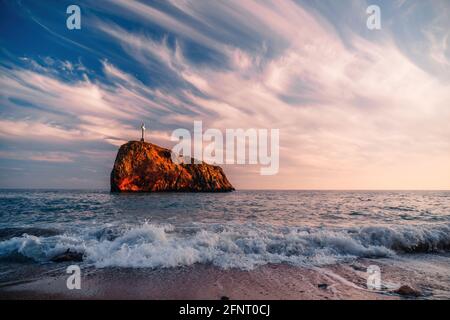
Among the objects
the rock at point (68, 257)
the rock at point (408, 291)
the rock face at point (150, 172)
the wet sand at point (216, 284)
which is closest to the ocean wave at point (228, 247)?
the rock at point (68, 257)

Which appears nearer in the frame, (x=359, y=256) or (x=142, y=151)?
(x=359, y=256)

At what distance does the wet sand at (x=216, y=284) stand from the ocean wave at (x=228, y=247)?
0.53 m

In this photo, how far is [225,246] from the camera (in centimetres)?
754

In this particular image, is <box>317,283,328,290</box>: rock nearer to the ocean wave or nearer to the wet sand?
the wet sand

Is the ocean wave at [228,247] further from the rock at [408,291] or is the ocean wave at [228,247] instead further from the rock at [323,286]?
the rock at [408,291]

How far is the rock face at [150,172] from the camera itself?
6619cm

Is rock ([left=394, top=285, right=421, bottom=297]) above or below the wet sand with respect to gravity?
above

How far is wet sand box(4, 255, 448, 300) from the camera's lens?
4.54 metres

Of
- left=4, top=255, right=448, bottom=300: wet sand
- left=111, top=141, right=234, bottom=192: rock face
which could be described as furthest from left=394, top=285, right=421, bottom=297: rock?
left=111, top=141, right=234, bottom=192: rock face

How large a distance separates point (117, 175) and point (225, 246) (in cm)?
6542

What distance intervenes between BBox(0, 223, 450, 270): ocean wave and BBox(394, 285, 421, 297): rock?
2.09m

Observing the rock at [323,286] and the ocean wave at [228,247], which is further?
the ocean wave at [228,247]
